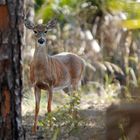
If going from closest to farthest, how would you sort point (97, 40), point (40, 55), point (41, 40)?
point (41, 40) < point (40, 55) < point (97, 40)

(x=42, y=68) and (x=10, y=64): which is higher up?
(x=10, y=64)

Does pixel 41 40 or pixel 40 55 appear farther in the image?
pixel 40 55

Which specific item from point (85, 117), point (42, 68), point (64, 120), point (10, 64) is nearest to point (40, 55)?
point (42, 68)

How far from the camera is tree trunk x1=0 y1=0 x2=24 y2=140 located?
716 centimetres

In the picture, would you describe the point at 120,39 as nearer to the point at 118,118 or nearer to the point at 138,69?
the point at 138,69

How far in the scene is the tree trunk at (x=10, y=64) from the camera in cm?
716

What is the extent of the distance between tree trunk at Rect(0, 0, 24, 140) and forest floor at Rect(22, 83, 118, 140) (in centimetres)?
55

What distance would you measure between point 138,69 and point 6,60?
9753 millimetres

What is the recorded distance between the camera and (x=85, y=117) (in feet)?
32.9

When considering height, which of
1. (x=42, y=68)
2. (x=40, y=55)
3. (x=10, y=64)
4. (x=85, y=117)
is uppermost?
(x=10, y=64)

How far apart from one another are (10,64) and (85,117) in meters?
3.06

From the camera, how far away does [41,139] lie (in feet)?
28.9

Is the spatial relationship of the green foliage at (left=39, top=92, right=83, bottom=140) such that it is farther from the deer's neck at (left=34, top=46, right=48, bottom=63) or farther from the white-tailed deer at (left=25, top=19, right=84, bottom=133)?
the deer's neck at (left=34, top=46, right=48, bottom=63)

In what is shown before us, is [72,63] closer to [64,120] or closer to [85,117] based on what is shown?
[85,117]
